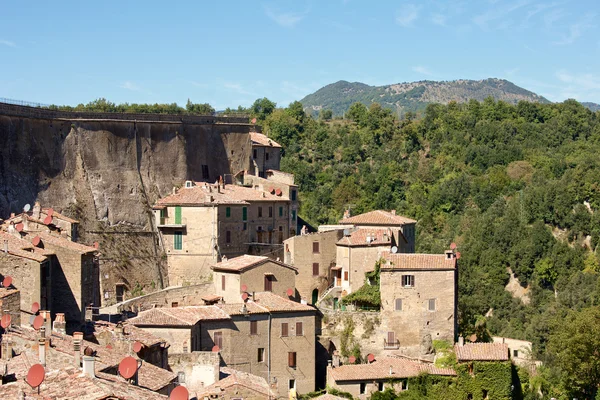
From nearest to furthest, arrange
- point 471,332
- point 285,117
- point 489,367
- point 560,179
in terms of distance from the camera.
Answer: point 489,367
point 471,332
point 560,179
point 285,117

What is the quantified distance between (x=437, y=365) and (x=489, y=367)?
1.92 m

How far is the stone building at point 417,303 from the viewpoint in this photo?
4175cm

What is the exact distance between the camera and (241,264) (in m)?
41.9

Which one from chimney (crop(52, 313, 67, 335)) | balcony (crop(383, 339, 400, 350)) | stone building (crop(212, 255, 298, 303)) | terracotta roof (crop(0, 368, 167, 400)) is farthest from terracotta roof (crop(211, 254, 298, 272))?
terracotta roof (crop(0, 368, 167, 400))

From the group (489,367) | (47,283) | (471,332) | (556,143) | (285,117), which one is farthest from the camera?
(556,143)

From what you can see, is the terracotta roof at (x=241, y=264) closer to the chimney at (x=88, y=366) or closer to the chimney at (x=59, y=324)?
the chimney at (x=59, y=324)

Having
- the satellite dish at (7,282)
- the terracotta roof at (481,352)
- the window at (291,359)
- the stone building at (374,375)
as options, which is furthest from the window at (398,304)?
the satellite dish at (7,282)

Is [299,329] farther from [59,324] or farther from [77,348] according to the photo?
[77,348]

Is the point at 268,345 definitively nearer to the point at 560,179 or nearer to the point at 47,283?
the point at 47,283

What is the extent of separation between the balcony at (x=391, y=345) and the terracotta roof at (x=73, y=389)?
1836 cm

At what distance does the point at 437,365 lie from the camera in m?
41.2

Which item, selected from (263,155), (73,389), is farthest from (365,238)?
(73,389)

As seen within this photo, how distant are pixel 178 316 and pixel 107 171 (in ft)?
43.1

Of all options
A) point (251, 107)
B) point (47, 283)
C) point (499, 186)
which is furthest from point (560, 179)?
point (47, 283)
